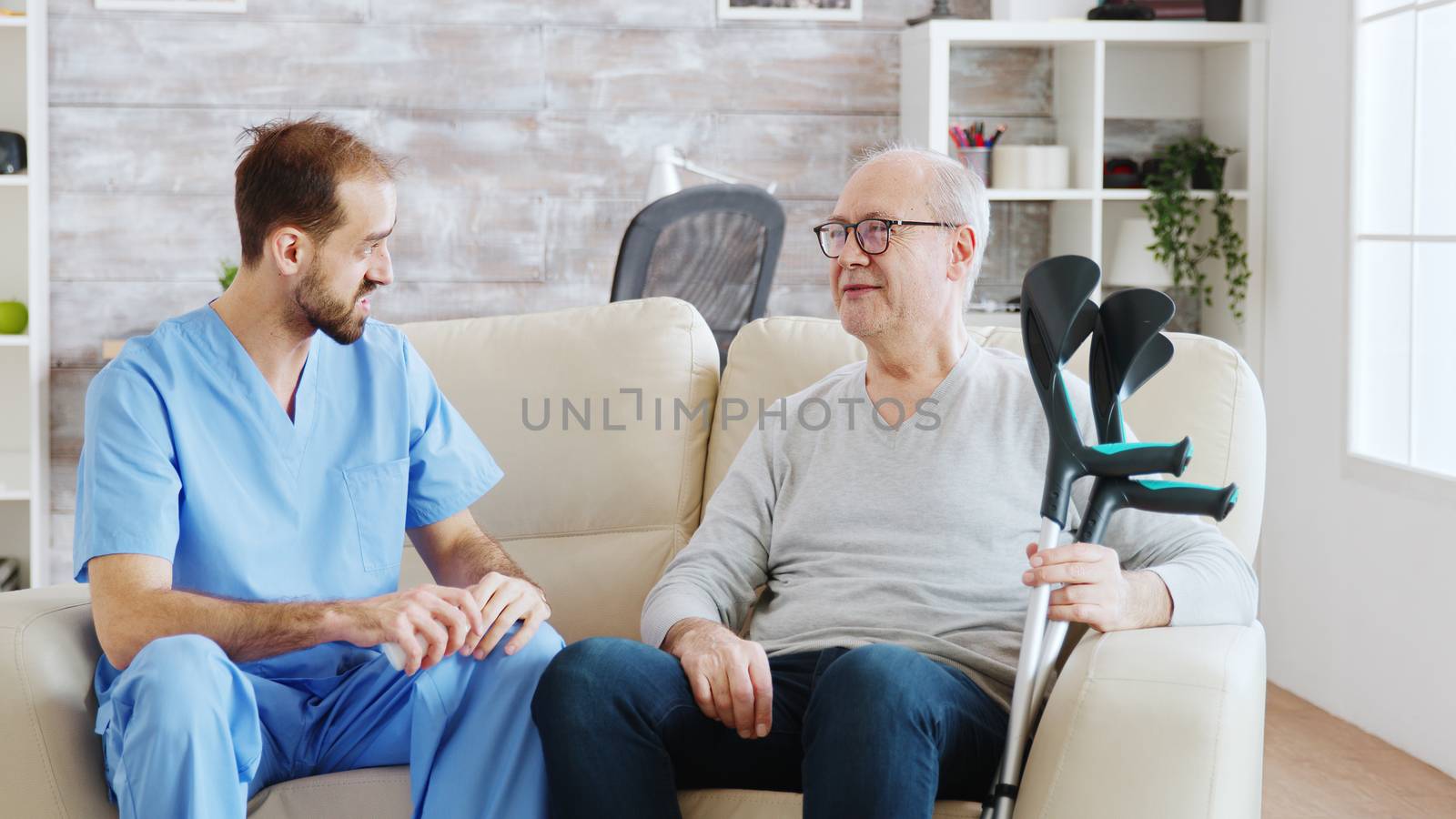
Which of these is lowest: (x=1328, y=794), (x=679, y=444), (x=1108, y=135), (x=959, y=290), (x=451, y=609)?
(x=1328, y=794)

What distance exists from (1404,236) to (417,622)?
235cm

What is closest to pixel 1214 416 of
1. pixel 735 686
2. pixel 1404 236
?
pixel 735 686

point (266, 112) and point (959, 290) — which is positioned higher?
point (266, 112)

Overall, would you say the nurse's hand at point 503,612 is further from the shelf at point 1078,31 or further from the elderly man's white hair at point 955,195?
the shelf at point 1078,31

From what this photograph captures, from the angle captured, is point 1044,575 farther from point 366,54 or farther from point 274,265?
point 366,54

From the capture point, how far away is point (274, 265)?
62.9 inches

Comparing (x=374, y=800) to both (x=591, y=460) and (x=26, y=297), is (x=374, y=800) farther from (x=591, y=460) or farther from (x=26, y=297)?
(x=26, y=297)

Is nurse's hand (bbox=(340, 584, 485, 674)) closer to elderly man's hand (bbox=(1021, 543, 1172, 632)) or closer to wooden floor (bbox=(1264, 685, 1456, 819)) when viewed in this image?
elderly man's hand (bbox=(1021, 543, 1172, 632))

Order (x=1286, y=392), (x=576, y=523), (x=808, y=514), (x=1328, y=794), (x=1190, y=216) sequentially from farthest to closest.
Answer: (x=1190, y=216)
(x=1286, y=392)
(x=1328, y=794)
(x=576, y=523)
(x=808, y=514)

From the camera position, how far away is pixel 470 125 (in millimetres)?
3807

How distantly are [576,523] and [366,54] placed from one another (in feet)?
7.28

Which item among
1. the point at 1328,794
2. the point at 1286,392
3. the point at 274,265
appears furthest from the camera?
the point at 1286,392

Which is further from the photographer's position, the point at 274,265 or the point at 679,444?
the point at 679,444

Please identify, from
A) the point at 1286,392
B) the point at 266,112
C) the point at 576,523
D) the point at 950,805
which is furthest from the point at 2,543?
the point at 1286,392
